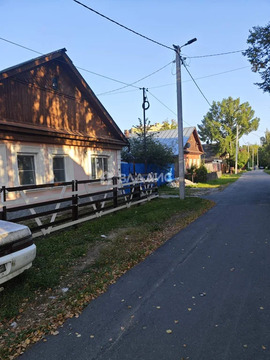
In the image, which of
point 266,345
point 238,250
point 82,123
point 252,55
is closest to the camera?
point 266,345

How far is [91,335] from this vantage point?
2818 millimetres

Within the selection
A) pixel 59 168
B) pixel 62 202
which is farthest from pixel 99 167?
pixel 62 202

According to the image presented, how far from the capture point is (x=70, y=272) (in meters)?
4.54

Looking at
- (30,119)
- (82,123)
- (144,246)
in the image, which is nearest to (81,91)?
(82,123)

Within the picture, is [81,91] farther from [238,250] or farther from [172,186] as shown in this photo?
[172,186]

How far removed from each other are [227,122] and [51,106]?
5485 centimetres

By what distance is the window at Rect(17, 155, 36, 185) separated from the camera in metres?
8.88

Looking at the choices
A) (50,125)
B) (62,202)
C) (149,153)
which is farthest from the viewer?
(149,153)

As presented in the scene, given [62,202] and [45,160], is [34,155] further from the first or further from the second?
[62,202]

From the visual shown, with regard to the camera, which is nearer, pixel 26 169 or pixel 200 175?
pixel 26 169

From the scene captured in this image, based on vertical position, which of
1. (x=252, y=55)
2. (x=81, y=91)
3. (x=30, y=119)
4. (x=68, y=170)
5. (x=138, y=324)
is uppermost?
(x=252, y=55)

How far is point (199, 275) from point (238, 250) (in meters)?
1.60

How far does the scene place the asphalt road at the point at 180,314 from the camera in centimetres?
255

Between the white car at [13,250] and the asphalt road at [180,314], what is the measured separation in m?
1.12
